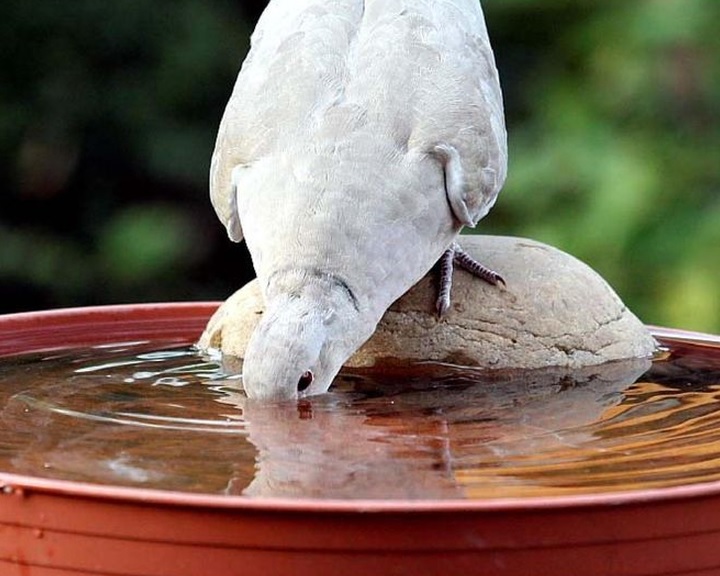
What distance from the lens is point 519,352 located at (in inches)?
98.9

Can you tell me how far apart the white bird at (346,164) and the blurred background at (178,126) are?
1.95 metres

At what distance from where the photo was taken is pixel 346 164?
2346mm

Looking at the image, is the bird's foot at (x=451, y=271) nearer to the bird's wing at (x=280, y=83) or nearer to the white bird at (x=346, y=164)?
the white bird at (x=346, y=164)

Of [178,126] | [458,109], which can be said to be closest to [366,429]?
[458,109]

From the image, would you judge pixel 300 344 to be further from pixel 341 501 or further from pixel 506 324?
pixel 341 501

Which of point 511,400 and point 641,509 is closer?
point 641,509

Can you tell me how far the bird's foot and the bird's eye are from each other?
40 cm

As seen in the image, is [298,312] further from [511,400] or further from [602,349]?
[602,349]

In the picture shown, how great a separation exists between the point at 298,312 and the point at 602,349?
0.61 meters

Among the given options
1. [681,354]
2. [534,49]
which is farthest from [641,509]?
[534,49]

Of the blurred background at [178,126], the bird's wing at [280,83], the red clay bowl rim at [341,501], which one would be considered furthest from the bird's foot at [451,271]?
the blurred background at [178,126]

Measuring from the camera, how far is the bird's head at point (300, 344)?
85.0 inches

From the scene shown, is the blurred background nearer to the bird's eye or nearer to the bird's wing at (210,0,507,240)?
the bird's wing at (210,0,507,240)

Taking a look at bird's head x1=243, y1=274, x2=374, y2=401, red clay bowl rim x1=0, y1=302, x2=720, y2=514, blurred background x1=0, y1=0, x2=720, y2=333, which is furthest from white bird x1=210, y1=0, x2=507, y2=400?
blurred background x1=0, y1=0, x2=720, y2=333
